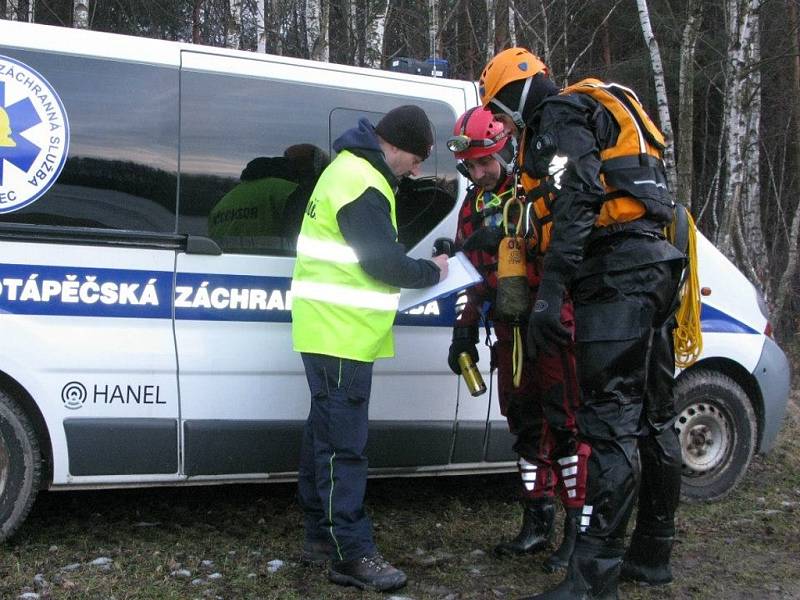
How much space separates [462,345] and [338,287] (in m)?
0.70

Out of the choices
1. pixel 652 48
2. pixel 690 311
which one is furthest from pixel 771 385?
pixel 652 48

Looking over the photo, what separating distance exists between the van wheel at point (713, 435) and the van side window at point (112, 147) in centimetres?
281

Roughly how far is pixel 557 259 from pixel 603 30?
16.6 m

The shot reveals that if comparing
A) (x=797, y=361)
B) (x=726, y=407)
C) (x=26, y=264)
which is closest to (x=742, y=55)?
(x=797, y=361)

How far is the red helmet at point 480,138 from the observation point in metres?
3.86

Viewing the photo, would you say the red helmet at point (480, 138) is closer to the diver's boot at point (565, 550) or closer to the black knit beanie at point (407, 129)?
the black knit beanie at point (407, 129)

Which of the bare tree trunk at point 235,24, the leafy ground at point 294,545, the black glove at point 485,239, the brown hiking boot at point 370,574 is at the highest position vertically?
the bare tree trunk at point 235,24

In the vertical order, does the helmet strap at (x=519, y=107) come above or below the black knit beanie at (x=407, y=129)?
above

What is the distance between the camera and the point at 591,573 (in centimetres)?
322

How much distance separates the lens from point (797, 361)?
9.21m

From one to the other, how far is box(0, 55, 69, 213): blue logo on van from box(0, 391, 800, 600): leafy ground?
1.43m

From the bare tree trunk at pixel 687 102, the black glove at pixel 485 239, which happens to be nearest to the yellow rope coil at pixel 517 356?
the black glove at pixel 485 239

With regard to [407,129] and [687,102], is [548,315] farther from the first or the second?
[687,102]

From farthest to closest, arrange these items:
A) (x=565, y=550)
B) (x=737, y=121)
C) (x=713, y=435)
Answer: (x=737, y=121) < (x=713, y=435) < (x=565, y=550)
